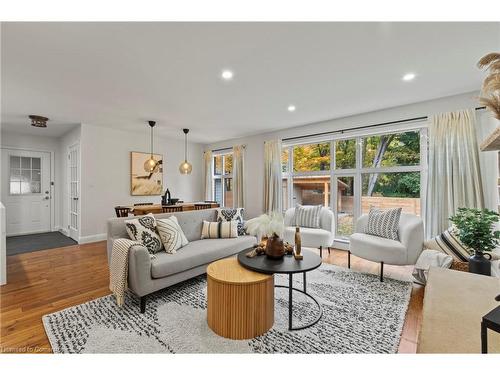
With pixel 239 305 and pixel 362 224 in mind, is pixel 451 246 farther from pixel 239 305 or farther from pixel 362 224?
pixel 239 305

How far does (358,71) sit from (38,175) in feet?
24.3

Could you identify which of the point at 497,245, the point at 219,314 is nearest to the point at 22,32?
the point at 219,314

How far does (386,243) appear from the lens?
2.89m

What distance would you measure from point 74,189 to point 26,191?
62.9 inches

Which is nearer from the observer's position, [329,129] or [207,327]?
[207,327]

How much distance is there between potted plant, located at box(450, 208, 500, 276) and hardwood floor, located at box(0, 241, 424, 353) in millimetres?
627

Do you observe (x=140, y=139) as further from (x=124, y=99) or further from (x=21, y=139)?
(x=21, y=139)

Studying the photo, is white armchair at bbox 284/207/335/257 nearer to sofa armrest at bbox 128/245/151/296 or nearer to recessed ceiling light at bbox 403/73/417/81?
recessed ceiling light at bbox 403/73/417/81

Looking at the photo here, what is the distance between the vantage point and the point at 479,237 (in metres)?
2.33

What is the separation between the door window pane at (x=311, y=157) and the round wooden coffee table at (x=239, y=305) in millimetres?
3349

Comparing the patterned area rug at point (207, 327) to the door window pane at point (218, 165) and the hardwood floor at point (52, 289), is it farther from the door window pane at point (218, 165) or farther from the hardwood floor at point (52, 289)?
the door window pane at point (218, 165)

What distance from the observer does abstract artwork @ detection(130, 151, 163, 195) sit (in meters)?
5.42

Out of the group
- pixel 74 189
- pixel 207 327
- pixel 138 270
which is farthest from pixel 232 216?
pixel 74 189
